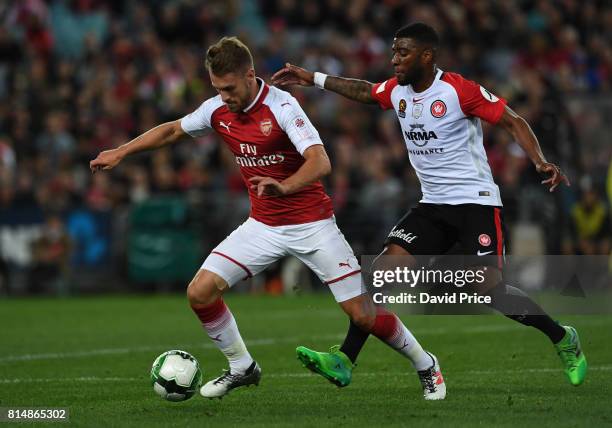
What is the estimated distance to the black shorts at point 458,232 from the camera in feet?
29.8

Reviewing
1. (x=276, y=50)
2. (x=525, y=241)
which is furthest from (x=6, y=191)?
(x=525, y=241)

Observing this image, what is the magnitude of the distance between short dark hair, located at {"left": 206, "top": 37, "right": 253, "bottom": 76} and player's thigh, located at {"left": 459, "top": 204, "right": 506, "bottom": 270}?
1.93 meters

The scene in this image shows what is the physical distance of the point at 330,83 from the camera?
9.84 m

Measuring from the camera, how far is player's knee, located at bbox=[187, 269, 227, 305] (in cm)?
866

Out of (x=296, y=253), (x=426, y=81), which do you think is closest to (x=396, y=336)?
(x=296, y=253)

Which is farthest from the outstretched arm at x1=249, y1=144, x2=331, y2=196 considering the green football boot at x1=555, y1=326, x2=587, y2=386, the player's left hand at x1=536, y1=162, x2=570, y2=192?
the green football boot at x1=555, y1=326, x2=587, y2=386

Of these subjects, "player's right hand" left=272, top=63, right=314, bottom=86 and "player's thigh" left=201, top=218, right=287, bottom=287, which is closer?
"player's thigh" left=201, top=218, right=287, bottom=287

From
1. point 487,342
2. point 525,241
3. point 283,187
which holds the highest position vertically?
point 283,187

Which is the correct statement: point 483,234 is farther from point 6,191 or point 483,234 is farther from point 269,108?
point 6,191

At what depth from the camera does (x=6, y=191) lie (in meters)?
21.5

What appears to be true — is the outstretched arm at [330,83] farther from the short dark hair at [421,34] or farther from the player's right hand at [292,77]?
the short dark hair at [421,34]

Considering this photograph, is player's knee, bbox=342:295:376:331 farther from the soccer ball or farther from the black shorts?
the soccer ball

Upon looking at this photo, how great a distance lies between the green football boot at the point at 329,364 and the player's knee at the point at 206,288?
2.17 feet

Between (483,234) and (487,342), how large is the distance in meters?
4.02
